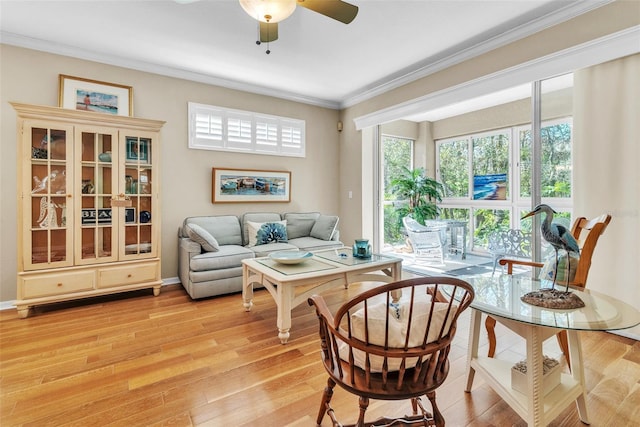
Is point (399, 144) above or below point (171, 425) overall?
above

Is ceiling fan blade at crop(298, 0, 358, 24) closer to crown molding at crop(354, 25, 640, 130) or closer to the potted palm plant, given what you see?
crown molding at crop(354, 25, 640, 130)

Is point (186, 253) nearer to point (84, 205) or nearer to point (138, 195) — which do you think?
point (138, 195)

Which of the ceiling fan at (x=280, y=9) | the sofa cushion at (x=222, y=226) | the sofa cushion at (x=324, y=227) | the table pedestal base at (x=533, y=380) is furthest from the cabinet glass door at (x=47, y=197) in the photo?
the table pedestal base at (x=533, y=380)

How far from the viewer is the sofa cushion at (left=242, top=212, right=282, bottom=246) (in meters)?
4.23

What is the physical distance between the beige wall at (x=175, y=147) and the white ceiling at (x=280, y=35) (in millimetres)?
167

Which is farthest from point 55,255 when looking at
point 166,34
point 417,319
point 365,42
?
point 365,42

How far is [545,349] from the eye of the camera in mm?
2270

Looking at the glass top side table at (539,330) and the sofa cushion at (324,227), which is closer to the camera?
the glass top side table at (539,330)

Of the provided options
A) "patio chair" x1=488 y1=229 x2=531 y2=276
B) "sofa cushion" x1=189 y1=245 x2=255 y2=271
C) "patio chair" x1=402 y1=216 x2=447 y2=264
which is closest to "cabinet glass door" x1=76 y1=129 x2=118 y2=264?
"sofa cushion" x1=189 y1=245 x2=255 y2=271

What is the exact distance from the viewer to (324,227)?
4.55 m

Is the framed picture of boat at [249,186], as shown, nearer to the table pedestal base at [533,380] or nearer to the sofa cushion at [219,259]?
the sofa cushion at [219,259]

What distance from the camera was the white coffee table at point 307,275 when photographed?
241cm

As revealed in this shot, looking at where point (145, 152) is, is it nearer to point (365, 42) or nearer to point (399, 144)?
point (365, 42)

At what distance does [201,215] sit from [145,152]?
1.10m
